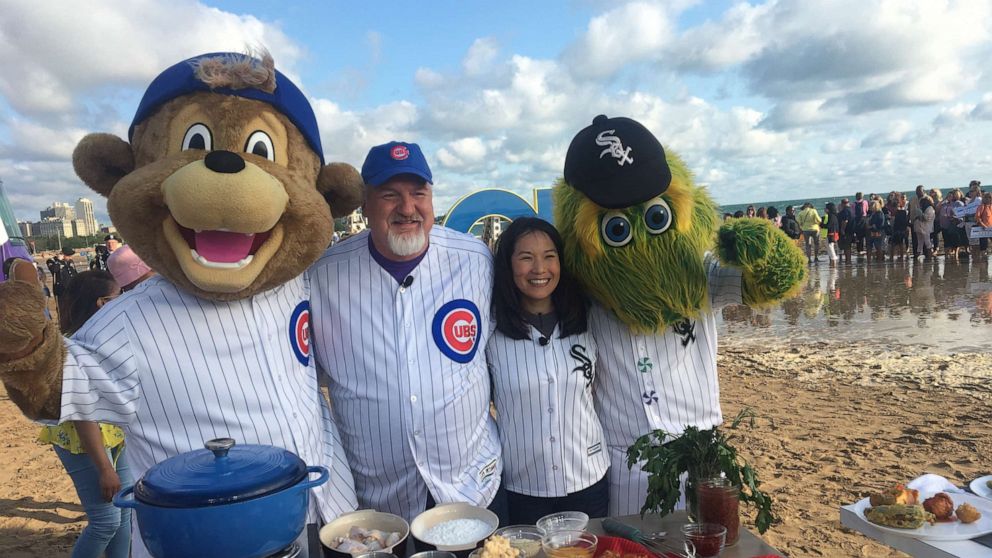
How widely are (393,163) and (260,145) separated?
582 millimetres

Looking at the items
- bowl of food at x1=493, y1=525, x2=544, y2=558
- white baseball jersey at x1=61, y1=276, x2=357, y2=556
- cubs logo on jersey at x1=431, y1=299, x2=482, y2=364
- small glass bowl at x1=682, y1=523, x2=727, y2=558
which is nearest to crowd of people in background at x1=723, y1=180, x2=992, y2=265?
cubs logo on jersey at x1=431, y1=299, x2=482, y2=364

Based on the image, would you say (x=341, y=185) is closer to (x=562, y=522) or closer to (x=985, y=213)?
(x=562, y=522)

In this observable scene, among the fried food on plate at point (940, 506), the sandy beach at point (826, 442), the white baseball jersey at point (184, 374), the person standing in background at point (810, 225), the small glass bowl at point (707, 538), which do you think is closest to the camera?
the small glass bowl at point (707, 538)

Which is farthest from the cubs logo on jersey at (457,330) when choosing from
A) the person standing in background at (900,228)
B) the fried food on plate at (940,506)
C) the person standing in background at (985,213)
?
the person standing in background at (900,228)

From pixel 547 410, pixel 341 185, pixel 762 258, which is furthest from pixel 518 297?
pixel 762 258

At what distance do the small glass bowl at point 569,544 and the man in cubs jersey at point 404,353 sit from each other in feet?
2.56

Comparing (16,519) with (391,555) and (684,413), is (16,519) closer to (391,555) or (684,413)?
(391,555)

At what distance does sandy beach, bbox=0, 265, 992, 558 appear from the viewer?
4.54 metres

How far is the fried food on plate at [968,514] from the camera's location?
2.28 m

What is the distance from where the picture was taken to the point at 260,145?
7.40 ft

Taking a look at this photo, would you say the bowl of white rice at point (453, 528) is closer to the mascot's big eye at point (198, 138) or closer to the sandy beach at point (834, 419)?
the mascot's big eye at point (198, 138)

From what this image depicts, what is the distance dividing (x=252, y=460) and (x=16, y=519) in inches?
189

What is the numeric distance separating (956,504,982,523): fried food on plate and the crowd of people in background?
13.8 meters

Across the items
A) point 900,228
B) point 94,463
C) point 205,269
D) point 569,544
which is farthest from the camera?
point 900,228
